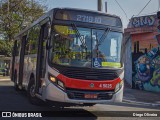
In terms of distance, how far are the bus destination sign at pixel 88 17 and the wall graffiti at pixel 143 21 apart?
466 inches

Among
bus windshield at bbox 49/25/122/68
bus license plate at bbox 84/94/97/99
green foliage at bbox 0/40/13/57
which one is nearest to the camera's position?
bus license plate at bbox 84/94/97/99

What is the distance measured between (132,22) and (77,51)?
593 inches

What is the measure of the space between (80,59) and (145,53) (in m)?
13.9

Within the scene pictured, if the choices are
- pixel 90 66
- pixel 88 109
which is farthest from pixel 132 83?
pixel 90 66

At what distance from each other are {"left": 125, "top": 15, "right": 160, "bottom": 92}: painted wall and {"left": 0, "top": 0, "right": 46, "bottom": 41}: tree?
17.3m

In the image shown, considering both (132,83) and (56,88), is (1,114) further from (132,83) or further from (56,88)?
(132,83)

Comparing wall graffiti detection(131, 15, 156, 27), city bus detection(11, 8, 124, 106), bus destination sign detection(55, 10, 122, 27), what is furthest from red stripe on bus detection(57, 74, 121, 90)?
wall graffiti detection(131, 15, 156, 27)

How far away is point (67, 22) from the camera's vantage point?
10.0 metres

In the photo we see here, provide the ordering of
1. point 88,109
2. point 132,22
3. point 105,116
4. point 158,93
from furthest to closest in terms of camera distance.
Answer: point 132,22 → point 158,93 → point 88,109 → point 105,116

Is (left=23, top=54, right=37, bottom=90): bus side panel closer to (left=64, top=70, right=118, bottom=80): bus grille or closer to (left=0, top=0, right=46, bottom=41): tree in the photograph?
(left=64, top=70, right=118, bottom=80): bus grille

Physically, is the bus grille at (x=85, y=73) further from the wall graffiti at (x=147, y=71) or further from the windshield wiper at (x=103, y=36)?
the wall graffiti at (x=147, y=71)

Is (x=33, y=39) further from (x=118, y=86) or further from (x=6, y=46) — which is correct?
(x=6, y=46)

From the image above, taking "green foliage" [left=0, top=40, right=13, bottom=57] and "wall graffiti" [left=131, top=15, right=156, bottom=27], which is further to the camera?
"green foliage" [left=0, top=40, right=13, bottom=57]

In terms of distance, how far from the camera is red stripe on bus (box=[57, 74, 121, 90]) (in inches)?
374
